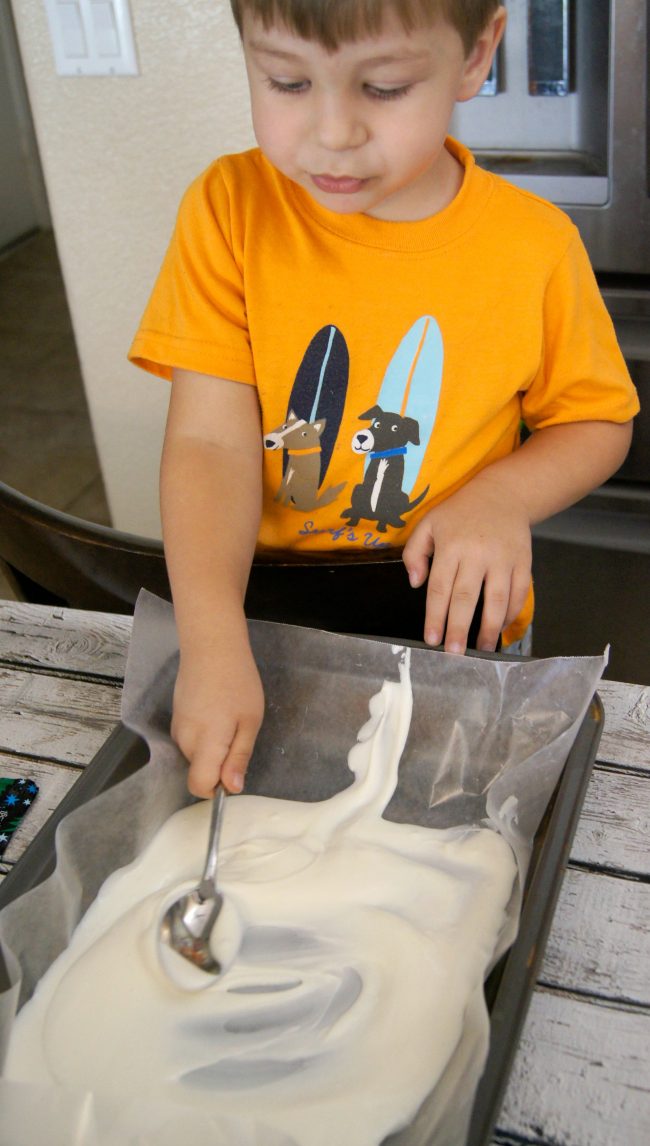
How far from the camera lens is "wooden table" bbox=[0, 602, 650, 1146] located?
0.50 m

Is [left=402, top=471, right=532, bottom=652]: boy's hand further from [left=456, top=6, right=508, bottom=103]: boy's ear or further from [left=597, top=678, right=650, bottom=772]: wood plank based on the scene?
[left=456, top=6, right=508, bottom=103]: boy's ear

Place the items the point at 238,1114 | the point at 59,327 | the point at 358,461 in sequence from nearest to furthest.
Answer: the point at 238,1114
the point at 358,461
the point at 59,327

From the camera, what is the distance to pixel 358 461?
94cm

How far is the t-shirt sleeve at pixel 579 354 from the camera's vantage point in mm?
893

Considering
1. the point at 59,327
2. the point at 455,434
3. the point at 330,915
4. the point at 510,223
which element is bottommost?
the point at 59,327

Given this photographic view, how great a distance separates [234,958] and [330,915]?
0.06 m

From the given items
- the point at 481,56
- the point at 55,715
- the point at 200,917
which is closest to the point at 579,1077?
the point at 200,917

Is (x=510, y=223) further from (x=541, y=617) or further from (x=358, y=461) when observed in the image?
(x=541, y=617)

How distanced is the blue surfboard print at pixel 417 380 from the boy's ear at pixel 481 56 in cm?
19

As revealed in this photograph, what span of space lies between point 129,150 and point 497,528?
3.38 ft

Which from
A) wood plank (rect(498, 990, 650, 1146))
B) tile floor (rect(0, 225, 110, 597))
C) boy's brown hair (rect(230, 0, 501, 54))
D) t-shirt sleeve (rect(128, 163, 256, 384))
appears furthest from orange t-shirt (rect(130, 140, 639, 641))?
tile floor (rect(0, 225, 110, 597))

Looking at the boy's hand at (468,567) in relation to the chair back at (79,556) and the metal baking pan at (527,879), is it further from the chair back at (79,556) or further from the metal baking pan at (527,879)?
the chair back at (79,556)

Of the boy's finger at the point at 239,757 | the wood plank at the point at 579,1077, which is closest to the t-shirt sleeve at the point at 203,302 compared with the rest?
the boy's finger at the point at 239,757

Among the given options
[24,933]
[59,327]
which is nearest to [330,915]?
[24,933]
